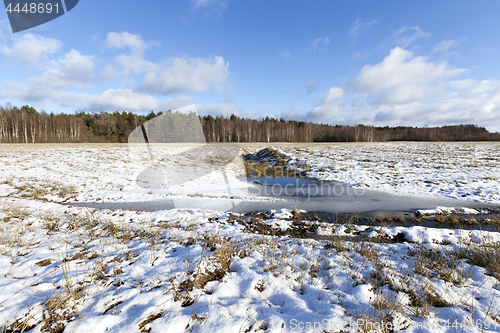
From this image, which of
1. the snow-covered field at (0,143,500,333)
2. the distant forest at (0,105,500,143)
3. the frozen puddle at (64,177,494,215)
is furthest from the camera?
the distant forest at (0,105,500,143)

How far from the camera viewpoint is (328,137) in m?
68.0

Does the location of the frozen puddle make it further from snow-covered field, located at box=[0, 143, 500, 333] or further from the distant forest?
the distant forest

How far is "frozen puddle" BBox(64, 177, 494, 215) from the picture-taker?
8938 mm

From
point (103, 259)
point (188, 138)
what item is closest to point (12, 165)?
point (103, 259)

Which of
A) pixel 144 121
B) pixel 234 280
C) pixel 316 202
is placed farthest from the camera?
pixel 144 121

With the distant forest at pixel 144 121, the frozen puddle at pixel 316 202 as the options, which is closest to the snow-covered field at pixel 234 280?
the frozen puddle at pixel 316 202

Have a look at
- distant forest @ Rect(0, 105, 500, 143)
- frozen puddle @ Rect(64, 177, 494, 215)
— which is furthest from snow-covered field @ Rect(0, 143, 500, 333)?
distant forest @ Rect(0, 105, 500, 143)

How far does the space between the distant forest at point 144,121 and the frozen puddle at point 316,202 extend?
139ft

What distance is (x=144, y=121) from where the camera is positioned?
5578 centimetres

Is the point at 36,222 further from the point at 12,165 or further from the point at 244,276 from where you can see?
the point at 12,165

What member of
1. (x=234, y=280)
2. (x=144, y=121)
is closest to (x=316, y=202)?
(x=234, y=280)

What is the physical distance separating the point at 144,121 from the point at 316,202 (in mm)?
59084

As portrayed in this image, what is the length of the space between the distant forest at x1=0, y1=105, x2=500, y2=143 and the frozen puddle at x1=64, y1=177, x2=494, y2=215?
42.4 metres

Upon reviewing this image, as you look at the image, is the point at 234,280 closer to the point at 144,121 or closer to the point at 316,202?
the point at 316,202
